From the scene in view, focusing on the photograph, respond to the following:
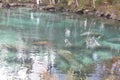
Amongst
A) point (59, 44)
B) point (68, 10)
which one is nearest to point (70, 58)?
point (59, 44)

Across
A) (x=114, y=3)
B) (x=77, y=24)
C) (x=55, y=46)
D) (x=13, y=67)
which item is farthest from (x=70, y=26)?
(x=13, y=67)

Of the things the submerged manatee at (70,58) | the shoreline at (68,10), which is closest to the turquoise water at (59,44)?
the submerged manatee at (70,58)

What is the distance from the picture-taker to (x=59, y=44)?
42.6 metres

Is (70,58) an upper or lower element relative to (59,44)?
upper

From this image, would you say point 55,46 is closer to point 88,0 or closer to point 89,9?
point 89,9

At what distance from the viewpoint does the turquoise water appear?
105ft

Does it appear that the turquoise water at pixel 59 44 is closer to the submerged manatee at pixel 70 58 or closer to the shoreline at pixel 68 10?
the submerged manatee at pixel 70 58

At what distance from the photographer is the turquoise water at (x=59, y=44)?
31.9 metres

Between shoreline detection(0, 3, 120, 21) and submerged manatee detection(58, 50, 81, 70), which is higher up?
submerged manatee detection(58, 50, 81, 70)

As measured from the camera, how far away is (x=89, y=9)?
276ft

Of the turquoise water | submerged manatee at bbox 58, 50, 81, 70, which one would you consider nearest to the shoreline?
the turquoise water

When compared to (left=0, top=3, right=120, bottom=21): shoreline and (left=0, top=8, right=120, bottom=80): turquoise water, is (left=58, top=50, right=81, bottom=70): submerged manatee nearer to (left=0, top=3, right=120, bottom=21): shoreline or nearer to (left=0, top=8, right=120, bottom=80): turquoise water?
(left=0, top=8, right=120, bottom=80): turquoise water

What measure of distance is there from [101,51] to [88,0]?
5226 cm

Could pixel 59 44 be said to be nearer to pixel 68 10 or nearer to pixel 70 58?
pixel 70 58
